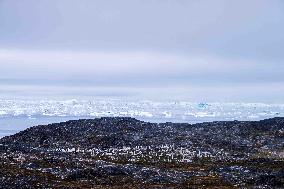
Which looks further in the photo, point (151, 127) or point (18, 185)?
point (151, 127)

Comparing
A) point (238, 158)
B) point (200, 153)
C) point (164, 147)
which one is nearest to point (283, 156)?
point (238, 158)

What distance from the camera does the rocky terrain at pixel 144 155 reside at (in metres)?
57.9

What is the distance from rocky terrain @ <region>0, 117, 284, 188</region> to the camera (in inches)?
2279

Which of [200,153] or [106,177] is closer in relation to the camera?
[106,177]

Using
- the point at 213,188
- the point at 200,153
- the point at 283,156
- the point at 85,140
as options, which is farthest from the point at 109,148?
the point at 213,188

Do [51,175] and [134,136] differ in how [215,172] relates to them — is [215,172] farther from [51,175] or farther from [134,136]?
[134,136]

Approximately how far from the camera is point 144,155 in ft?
278

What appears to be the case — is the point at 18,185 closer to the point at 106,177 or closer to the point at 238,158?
the point at 106,177

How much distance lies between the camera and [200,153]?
87375 mm

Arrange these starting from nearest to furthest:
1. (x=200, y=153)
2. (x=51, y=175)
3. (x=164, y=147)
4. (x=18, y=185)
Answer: (x=18, y=185) → (x=51, y=175) → (x=200, y=153) → (x=164, y=147)

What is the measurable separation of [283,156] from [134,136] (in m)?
34.1

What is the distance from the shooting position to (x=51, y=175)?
5931 cm

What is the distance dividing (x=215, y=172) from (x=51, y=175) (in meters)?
21.0

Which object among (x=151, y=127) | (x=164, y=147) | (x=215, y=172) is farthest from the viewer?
(x=151, y=127)
